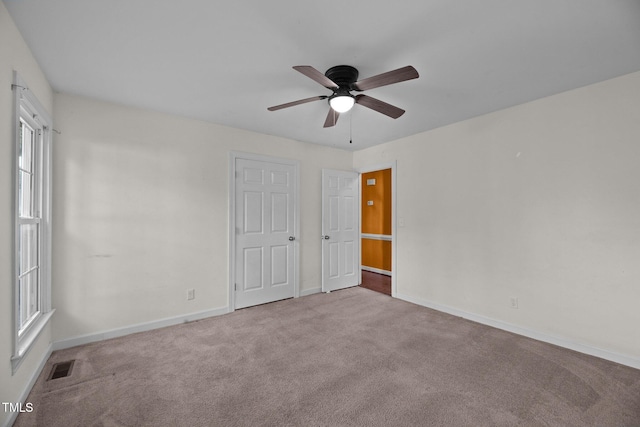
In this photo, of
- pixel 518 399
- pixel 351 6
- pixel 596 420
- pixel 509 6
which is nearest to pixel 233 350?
pixel 518 399

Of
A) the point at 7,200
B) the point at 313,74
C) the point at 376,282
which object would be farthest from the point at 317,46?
the point at 376,282

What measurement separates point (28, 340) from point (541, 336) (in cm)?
446

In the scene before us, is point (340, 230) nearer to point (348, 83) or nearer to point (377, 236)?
point (377, 236)

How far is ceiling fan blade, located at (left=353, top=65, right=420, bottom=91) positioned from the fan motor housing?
145mm

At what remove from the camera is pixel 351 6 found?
165 cm

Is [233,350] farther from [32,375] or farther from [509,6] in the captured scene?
[509,6]

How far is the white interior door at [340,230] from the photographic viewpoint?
4.75 metres

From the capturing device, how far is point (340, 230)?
4938 millimetres

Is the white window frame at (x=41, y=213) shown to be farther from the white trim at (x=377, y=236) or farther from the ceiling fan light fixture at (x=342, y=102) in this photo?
A: the white trim at (x=377, y=236)

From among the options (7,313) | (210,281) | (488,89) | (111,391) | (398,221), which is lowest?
(111,391)

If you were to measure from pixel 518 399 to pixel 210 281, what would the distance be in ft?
10.7

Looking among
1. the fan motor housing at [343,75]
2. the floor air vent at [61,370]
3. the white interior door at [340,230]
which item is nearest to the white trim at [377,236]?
the white interior door at [340,230]

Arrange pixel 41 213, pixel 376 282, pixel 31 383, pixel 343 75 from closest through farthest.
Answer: pixel 31 383
pixel 343 75
pixel 41 213
pixel 376 282

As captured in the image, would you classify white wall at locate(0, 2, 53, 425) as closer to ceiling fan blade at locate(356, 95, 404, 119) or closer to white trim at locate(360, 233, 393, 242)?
ceiling fan blade at locate(356, 95, 404, 119)
